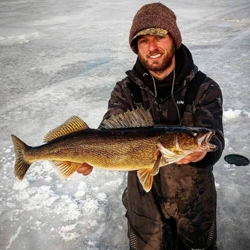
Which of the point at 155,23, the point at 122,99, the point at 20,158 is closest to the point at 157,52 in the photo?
the point at 155,23

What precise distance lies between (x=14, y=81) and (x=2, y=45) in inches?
139

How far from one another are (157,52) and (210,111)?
2.22ft

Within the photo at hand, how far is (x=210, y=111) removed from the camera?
2.14 meters

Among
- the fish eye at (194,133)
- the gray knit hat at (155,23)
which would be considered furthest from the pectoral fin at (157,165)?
the gray knit hat at (155,23)

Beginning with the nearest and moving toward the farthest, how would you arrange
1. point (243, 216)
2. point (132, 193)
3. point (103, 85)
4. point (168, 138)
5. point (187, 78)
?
point (168, 138) → point (187, 78) → point (132, 193) → point (243, 216) → point (103, 85)

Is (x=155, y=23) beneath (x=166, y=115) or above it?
above

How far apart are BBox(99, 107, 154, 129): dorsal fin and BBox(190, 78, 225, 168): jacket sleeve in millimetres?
449

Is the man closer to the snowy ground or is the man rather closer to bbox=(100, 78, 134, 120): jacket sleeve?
bbox=(100, 78, 134, 120): jacket sleeve

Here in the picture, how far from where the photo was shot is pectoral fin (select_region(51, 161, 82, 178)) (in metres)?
2.20

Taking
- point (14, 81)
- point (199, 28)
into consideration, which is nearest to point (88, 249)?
point (14, 81)

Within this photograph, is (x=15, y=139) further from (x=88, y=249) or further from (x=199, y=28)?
(x=199, y=28)

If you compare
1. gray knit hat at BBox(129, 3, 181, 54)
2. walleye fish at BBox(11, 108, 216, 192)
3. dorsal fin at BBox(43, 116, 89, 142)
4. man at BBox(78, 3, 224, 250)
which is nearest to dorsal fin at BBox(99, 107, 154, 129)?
walleye fish at BBox(11, 108, 216, 192)

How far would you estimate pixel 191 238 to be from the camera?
240cm

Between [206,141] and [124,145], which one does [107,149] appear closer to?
[124,145]
